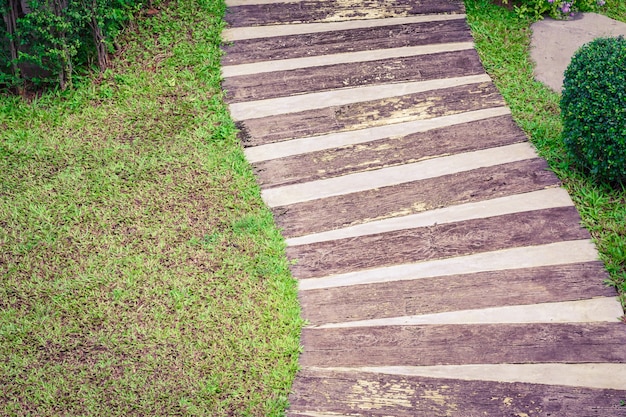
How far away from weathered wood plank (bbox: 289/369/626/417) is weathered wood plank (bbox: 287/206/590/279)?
88 centimetres

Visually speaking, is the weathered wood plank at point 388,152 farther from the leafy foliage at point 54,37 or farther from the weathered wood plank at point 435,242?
the leafy foliage at point 54,37

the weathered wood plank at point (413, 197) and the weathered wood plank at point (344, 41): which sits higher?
the weathered wood plank at point (344, 41)

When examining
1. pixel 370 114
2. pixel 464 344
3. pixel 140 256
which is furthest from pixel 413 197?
pixel 140 256

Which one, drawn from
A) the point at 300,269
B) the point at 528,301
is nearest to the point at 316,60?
the point at 300,269

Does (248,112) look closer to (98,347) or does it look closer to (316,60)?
(316,60)

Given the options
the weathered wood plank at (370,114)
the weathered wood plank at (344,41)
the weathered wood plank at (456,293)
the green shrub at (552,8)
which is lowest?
the weathered wood plank at (456,293)

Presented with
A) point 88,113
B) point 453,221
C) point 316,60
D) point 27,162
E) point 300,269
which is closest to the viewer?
point 300,269

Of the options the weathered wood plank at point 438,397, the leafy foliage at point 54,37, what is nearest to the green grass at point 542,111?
the weathered wood plank at point 438,397

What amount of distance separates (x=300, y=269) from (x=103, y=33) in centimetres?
308

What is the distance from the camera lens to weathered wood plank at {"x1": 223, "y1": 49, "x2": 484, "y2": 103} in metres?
5.73

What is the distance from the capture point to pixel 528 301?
4215 millimetres

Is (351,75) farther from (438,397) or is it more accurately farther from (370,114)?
(438,397)

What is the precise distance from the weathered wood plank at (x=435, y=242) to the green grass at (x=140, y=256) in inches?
9.9

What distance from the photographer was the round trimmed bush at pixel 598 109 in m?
4.48
